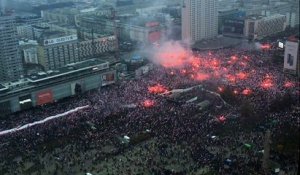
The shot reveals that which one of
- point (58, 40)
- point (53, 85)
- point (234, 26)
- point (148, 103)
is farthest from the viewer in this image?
point (234, 26)

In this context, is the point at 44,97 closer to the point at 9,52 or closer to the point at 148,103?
the point at 148,103

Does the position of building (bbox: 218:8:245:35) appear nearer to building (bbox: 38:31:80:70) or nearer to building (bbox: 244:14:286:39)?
building (bbox: 244:14:286:39)

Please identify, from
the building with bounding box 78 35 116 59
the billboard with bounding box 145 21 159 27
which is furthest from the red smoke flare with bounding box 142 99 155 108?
the billboard with bounding box 145 21 159 27

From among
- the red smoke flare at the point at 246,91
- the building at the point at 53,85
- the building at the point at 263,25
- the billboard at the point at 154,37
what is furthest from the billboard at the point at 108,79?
the building at the point at 263,25

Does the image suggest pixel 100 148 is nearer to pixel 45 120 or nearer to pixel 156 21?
pixel 45 120

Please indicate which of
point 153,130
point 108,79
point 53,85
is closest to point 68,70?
point 53,85

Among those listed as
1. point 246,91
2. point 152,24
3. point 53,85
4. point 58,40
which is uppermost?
point 152,24

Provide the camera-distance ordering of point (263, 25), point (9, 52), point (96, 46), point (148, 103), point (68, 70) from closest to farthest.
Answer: point (148, 103) → point (68, 70) → point (9, 52) → point (96, 46) → point (263, 25)
